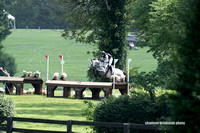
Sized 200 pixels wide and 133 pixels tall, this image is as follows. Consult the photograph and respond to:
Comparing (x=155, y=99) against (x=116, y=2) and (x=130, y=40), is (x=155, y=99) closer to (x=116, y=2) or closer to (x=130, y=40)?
(x=116, y=2)

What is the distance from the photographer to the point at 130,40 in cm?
7044

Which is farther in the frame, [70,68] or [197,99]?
[70,68]

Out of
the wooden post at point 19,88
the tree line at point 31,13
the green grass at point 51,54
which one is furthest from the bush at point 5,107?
the tree line at point 31,13

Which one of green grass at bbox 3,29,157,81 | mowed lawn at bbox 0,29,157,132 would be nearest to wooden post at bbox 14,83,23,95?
mowed lawn at bbox 0,29,157,132

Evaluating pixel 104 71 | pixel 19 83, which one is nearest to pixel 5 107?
pixel 104 71

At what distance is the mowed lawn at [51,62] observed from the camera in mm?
19328

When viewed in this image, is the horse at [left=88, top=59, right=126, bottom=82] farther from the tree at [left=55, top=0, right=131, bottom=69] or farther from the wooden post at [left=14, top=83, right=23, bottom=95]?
the wooden post at [left=14, top=83, right=23, bottom=95]

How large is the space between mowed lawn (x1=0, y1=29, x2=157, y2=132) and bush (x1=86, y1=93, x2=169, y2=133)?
4.59 m

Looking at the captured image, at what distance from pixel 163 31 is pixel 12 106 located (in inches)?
378

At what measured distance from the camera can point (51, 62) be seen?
58.7 meters

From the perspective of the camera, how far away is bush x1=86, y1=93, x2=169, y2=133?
34.2 feet

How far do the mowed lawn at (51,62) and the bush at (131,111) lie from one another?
4590mm

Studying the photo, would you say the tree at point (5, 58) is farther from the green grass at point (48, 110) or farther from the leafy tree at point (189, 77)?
the leafy tree at point (189, 77)

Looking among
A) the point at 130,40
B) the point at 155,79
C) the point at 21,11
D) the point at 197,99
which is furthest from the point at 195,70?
the point at 21,11
